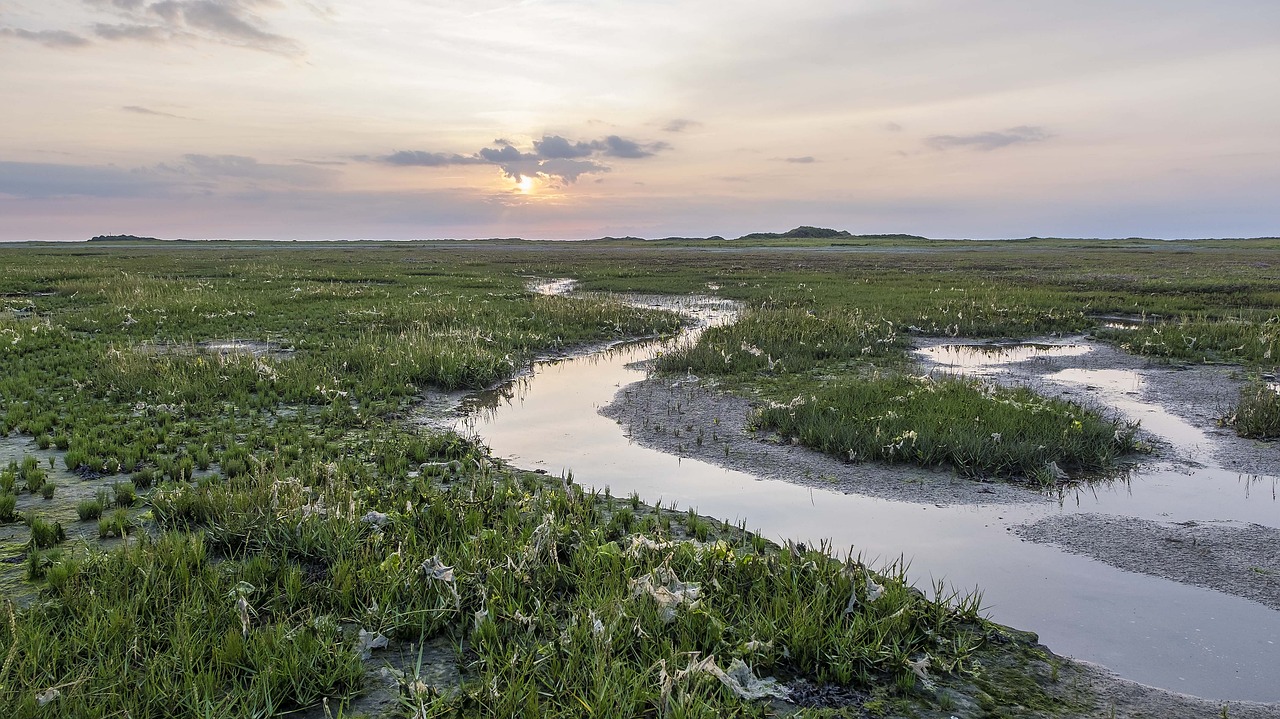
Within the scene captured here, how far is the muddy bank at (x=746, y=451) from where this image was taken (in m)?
8.98

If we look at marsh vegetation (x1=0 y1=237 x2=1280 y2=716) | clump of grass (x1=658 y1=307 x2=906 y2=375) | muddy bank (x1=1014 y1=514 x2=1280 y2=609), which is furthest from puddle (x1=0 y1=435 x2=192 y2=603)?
clump of grass (x1=658 y1=307 x2=906 y2=375)

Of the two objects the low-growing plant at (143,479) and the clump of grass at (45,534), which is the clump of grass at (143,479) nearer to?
the low-growing plant at (143,479)

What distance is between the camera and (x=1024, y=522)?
7.97m

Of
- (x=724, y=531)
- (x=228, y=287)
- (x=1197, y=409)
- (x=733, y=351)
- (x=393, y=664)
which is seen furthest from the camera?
(x=228, y=287)

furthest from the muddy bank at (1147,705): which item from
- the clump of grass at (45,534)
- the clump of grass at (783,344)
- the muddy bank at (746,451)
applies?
the clump of grass at (783,344)

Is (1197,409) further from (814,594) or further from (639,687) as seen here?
(639,687)

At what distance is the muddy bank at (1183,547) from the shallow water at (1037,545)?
0.23m

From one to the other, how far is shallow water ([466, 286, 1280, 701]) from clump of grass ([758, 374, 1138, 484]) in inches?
29.6

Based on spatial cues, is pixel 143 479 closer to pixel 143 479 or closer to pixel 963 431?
pixel 143 479

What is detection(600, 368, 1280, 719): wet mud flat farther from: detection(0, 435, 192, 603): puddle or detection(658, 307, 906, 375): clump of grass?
detection(0, 435, 192, 603): puddle

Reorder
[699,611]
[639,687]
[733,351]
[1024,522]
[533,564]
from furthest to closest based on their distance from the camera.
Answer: [733,351] → [1024,522] → [533,564] → [699,611] → [639,687]

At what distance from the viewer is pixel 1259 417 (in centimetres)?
1130

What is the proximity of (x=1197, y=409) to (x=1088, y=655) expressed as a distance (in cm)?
1073

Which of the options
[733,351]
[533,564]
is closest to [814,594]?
[533,564]
